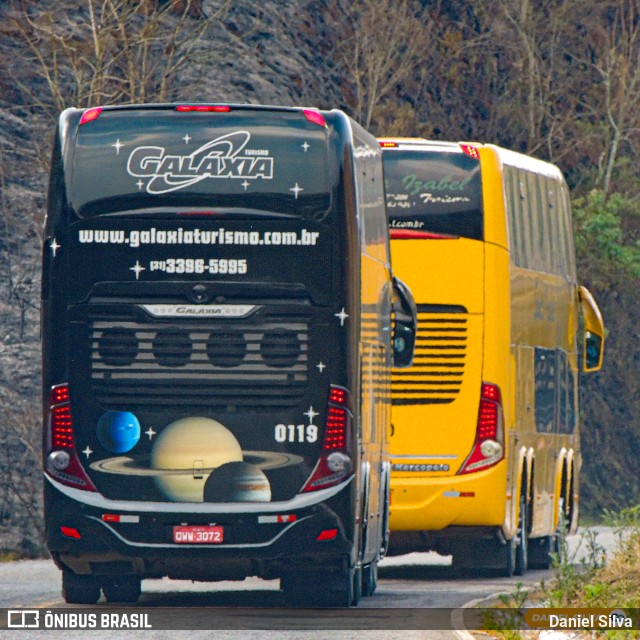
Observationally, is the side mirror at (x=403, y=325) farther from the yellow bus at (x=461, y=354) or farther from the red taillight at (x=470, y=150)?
the red taillight at (x=470, y=150)

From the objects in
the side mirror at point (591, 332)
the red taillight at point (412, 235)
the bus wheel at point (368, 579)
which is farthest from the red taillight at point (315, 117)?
the side mirror at point (591, 332)

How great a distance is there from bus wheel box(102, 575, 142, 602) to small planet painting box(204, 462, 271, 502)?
194 centimetres

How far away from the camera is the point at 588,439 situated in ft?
181

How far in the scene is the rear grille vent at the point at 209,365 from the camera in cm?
1609

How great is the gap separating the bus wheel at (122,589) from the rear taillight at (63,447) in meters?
1.64

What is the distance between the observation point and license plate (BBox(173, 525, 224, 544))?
15977 mm

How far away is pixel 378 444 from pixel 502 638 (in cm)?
426

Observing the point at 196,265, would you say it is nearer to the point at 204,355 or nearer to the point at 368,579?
the point at 204,355

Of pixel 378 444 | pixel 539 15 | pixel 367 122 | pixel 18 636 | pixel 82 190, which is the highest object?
pixel 539 15

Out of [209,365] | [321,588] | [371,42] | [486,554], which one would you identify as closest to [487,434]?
[486,554]

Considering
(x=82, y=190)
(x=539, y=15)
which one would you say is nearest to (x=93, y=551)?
(x=82, y=190)

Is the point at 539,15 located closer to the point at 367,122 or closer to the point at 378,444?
the point at 367,122

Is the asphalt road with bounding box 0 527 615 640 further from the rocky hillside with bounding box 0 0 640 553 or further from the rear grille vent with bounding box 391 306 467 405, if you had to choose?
the rocky hillside with bounding box 0 0 640 553

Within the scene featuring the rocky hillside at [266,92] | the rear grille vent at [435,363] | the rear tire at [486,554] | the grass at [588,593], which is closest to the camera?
the grass at [588,593]
